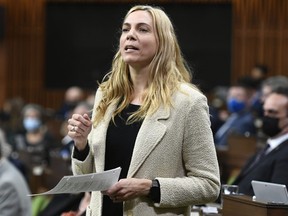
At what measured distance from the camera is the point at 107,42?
17094mm

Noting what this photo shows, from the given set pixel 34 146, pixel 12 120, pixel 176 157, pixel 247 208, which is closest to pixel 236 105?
pixel 34 146

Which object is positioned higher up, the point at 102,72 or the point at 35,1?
the point at 35,1

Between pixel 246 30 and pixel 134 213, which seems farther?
pixel 246 30

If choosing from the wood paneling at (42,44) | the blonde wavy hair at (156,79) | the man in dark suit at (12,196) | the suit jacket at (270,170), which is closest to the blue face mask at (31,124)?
the wood paneling at (42,44)

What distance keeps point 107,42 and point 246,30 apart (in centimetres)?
276

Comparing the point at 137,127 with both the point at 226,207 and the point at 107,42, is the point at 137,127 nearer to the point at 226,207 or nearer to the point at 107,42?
the point at 226,207

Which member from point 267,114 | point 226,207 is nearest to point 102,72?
point 267,114

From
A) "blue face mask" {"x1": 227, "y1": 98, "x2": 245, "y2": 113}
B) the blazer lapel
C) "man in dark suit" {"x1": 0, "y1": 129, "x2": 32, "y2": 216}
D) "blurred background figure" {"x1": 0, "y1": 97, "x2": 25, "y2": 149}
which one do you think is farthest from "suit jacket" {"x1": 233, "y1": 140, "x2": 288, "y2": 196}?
"blurred background figure" {"x1": 0, "y1": 97, "x2": 25, "y2": 149}

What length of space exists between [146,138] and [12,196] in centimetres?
113

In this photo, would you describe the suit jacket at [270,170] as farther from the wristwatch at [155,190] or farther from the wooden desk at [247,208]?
the wristwatch at [155,190]

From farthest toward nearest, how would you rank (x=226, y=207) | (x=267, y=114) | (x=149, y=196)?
1. (x=267, y=114)
2. (x=226, y=207)
3. (x=149, y=196)

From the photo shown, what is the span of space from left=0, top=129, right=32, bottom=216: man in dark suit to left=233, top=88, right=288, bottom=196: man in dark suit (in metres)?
1.56

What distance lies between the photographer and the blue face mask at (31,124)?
12125 mm

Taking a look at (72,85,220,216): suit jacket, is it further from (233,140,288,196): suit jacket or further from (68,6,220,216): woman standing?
(233,140,288,196): suit jacket
